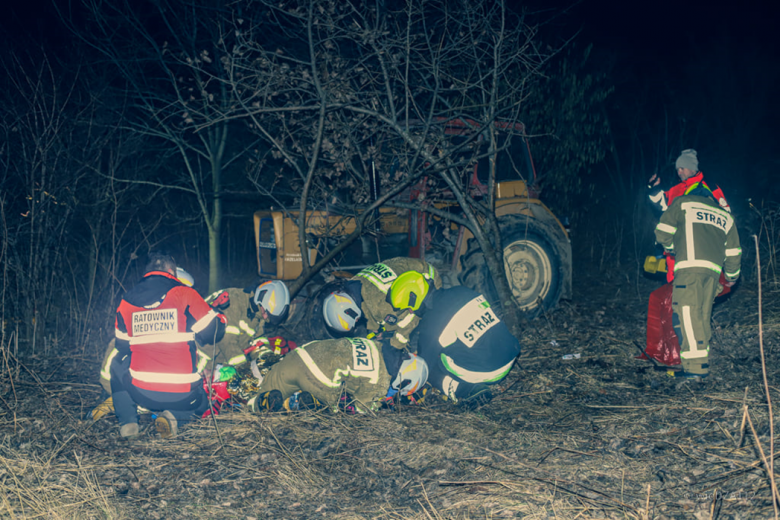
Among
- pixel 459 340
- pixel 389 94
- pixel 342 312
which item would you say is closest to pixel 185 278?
A: pixel 342 312

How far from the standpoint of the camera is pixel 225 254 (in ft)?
48.2

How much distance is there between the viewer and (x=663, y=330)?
18.8ft

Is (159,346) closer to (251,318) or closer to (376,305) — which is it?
(251,318)

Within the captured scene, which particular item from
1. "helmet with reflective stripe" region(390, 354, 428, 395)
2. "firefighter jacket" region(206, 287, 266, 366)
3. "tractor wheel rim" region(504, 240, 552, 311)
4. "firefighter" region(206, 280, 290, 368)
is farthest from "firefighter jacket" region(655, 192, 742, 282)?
"firefighter jacket" region(206, 287, 266, 366)

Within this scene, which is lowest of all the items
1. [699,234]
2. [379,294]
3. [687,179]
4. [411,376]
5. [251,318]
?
[411,376]

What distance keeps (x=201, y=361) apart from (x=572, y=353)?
12.3 ft

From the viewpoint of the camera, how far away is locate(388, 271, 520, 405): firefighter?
4863 millimetres

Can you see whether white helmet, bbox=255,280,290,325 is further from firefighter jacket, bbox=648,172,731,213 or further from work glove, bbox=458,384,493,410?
firefighter jacket, bbox=648,172,731,213

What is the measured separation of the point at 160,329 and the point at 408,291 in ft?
6.46

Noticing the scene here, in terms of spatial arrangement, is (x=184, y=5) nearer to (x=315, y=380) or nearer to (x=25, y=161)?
(x=25, y=161)

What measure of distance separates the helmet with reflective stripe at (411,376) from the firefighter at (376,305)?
0.51ft

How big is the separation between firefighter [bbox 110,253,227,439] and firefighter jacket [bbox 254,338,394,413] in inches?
25.1

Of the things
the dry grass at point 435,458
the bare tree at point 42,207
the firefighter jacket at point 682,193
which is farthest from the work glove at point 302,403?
the firefighter jacket at point 682,193

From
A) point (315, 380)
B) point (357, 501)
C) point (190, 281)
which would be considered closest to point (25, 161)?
point (190, 281)
